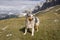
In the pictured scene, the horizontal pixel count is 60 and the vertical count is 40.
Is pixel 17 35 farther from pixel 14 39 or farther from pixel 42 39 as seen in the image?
pixel 42 39

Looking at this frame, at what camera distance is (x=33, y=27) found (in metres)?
34.0

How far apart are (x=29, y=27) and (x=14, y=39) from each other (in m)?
2.92

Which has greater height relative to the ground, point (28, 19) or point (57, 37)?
point (28, 19)

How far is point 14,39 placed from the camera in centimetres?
3409

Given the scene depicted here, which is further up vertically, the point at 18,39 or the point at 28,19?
the point at 28,19

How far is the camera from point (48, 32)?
35.9 m

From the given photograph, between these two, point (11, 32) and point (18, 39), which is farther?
point (11, 32)

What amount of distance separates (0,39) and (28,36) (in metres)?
4.51

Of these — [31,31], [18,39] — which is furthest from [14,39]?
[31,31]

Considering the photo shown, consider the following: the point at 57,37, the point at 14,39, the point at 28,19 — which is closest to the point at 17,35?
the point at 14,39

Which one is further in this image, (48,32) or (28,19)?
(48,32)

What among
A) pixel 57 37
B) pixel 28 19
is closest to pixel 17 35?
pixel 28 19

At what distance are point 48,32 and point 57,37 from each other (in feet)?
8.01

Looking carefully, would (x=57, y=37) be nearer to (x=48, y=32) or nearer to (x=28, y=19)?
(x=48, y=32)
